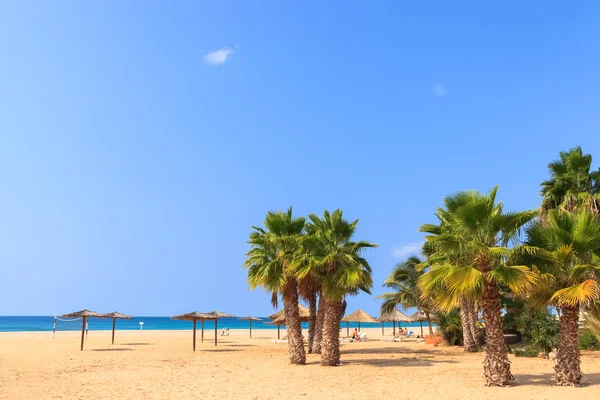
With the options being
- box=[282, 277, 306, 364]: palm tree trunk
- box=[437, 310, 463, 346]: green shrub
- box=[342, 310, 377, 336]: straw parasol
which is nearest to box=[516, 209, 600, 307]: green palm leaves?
box=[282, 277, 306, 364]: palm tree trunk

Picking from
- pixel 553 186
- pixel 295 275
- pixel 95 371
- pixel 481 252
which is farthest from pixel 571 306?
pixel 95 371

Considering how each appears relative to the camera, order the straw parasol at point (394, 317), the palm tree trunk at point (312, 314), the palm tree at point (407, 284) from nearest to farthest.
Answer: the palm tree trunk at point (312, 314)
the palm tree at point (407, 284)
the straw parasol at point (394, 317)

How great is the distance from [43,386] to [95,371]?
11.5 ft

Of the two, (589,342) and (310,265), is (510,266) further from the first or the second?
(589,342)

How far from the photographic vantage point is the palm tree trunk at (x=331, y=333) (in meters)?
16.2

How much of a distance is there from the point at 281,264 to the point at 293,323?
2150mm

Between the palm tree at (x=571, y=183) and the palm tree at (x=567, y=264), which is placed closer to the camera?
the palm tree at (x=567, y=264)

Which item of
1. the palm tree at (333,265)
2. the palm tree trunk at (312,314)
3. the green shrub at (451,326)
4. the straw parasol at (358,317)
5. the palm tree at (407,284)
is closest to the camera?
the palm tree at (333,265)

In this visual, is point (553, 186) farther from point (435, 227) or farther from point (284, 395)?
point (284, 395)

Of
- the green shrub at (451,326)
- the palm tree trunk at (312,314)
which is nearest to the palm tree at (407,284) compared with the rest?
the green shrub at (451,326)

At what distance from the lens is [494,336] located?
452 inches

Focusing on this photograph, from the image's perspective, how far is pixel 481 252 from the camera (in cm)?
1129

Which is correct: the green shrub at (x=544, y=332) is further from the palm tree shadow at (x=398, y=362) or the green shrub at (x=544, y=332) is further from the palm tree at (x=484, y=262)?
the palm tree at (x=484, y=262)

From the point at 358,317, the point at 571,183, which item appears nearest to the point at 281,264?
the point at 571,183
